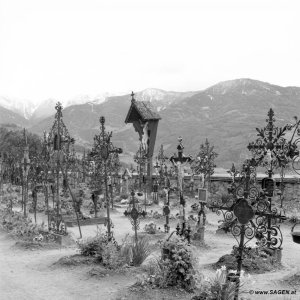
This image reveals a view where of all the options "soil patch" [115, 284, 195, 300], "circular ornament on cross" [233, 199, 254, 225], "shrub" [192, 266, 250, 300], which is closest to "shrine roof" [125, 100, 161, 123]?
"soil patch" [115, 284, 195, 300]

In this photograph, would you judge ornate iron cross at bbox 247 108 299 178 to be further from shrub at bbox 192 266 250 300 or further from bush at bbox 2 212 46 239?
bush at bbox 2 212 46 239

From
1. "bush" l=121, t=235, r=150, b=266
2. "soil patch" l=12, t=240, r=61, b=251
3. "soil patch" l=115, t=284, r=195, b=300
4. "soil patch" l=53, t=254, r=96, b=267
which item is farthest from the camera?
"soil patch" l=12, t=240, r=61, b=251

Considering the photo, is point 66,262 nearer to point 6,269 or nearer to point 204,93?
point 6,269

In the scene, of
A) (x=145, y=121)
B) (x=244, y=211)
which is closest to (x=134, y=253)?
(x=244, y=211)

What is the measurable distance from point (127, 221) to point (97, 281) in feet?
47.1

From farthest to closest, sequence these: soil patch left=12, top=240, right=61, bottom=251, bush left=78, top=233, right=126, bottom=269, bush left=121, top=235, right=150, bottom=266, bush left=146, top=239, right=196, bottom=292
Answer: soil patch left=12, top=240, right=61, bottom=251
bush left=121, top=235, right=150, bottom=266
bush left=78, top=233, right=126, bottom=269
bush left=146, top=239, right=196, bottom=292

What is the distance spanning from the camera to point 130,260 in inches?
435

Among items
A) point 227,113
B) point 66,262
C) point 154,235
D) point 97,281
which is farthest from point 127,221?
point 227,113

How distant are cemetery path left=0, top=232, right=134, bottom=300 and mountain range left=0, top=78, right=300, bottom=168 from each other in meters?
76.0

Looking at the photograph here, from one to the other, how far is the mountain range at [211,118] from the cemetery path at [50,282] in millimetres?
76018

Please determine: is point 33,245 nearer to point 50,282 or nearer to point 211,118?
point 50,282

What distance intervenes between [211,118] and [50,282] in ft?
448

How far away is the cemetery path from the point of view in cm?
901

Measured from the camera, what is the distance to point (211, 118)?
144 meters
